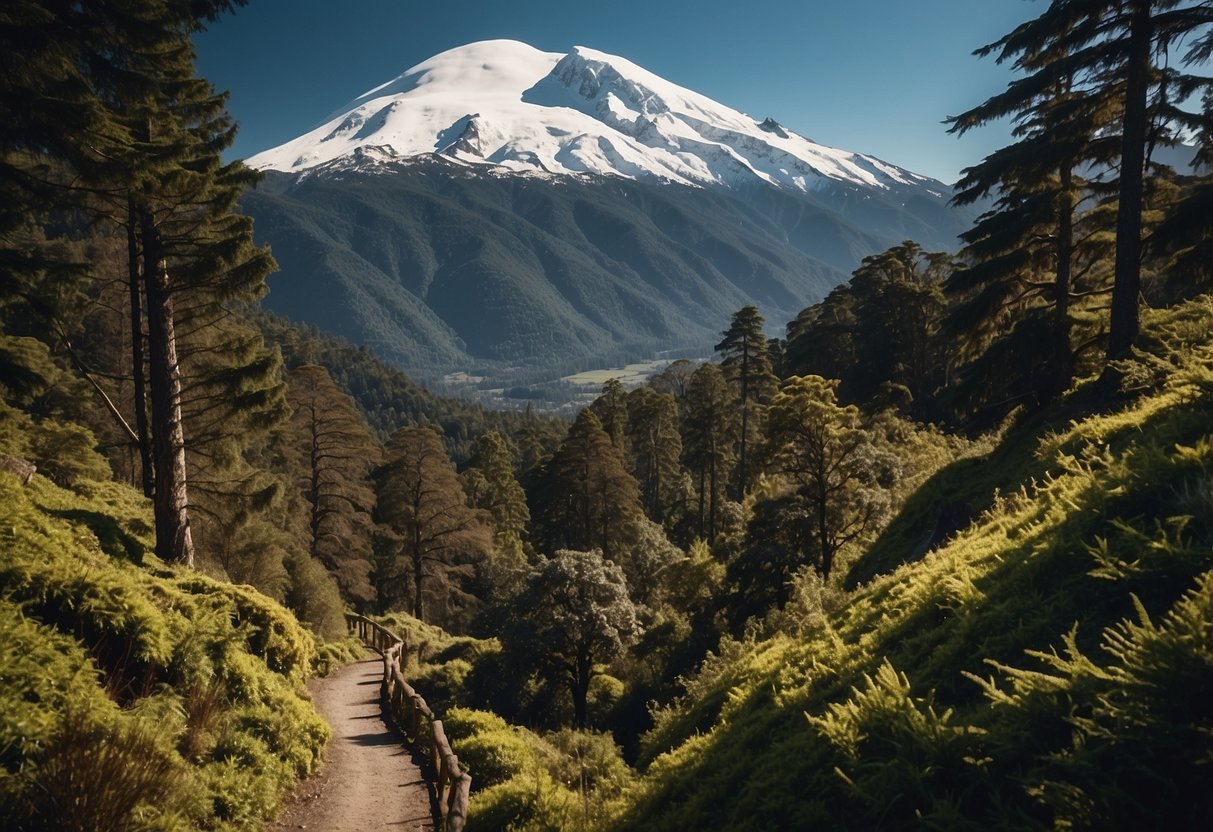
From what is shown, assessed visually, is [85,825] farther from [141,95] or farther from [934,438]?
[934,438]

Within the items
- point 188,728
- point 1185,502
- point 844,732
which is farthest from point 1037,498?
point 188,728

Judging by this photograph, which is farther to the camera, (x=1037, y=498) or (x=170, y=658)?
(x=170, y=658)

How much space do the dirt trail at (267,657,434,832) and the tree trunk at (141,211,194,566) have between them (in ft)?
16.3

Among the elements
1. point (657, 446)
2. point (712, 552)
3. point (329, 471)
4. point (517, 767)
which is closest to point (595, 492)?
point (712, 552)

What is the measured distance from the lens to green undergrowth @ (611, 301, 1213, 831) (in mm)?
2996

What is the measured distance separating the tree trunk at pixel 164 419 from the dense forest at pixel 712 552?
69mm

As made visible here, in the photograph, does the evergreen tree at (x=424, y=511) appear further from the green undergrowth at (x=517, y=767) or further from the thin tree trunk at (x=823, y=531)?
the thin tree trunk at (x=823, y=531)

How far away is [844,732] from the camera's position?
4.41 metres

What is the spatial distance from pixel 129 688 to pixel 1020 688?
28.1ft

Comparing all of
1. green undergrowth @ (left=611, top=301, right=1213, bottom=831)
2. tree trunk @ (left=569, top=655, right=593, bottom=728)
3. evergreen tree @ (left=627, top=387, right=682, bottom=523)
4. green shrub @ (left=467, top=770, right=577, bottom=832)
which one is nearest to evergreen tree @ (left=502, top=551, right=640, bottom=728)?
tree trunk @ (left=569, top=655, right=593, bottom=728)

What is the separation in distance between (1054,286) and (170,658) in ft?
58.9

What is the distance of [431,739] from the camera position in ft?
35.7

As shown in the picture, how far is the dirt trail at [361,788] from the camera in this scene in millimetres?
8625

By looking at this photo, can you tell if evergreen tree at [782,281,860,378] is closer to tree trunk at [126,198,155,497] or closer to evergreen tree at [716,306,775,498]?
evergreen tree at [716,306,775,498]
